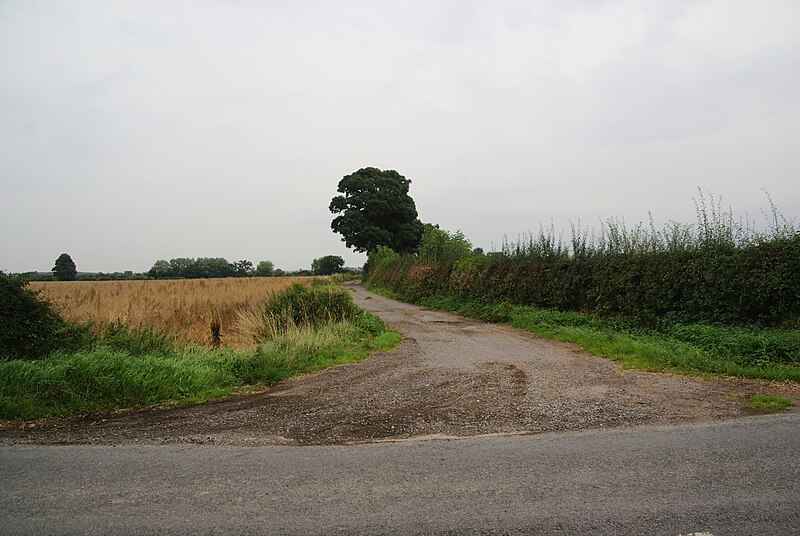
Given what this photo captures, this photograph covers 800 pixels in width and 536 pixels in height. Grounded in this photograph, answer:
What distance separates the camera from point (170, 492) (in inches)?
169

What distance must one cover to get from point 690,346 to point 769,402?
12.6 feet

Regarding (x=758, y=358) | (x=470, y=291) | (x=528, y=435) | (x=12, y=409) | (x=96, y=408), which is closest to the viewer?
(x=528, y=435)

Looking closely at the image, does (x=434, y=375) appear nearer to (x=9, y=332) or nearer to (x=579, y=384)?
(x=579, y=384)

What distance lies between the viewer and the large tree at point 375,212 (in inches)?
2226

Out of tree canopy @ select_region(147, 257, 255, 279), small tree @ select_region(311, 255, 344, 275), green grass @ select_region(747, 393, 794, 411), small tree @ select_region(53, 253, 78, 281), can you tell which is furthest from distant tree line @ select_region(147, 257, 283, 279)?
green grass @ select_region(747, 393, 794, 411)

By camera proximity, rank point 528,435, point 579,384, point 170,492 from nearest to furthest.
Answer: point 170,492, point 528,435, point 579,384

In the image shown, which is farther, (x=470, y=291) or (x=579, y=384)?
(x=470, y=291)

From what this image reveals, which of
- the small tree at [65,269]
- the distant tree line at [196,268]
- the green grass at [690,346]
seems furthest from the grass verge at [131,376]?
the distant tree line at [196,268]

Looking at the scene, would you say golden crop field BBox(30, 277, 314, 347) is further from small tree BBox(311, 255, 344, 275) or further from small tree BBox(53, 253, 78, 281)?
small tree BBox(311, 255, 344, 275)

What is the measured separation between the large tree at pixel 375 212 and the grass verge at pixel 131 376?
45343 millimetres

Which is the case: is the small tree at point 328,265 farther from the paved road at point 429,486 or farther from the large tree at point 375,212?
the paved road at point 429,486

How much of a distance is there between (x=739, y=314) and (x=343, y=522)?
1062 cm

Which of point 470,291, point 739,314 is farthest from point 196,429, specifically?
point 470,291

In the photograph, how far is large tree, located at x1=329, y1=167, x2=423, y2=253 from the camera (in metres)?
56.5
